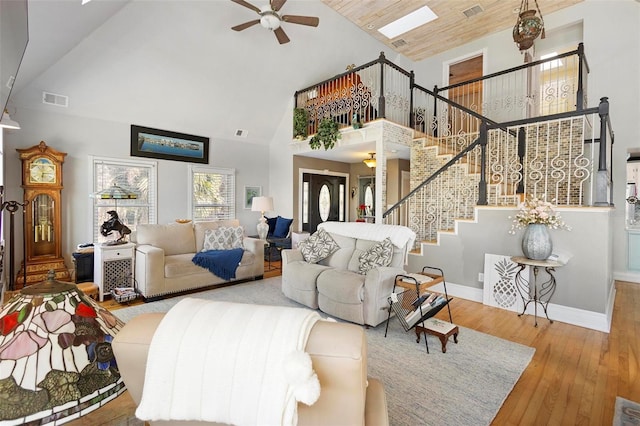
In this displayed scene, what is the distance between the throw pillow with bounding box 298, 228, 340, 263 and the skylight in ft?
15.7

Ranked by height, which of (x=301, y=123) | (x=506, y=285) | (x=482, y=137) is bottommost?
(x=506, y=285)

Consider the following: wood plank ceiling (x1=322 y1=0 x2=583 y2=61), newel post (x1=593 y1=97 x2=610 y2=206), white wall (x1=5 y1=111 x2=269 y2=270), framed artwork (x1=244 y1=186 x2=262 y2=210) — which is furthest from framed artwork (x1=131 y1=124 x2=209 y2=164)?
newel post (x1=593 y1=97 x2=610 y2=206)

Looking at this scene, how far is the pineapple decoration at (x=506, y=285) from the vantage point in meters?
3.66

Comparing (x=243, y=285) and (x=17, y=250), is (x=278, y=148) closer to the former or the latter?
(x=243, y=285)

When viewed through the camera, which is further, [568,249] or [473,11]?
[473,11]

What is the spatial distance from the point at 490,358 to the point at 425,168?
3.89 meters

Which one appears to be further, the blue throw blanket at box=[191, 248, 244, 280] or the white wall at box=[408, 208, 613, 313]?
the blue throw blanket at box=[191, 248, 244, 280]

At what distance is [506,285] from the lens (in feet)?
12.1

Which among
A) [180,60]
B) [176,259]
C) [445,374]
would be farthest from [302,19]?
[445,374]

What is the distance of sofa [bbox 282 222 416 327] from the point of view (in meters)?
3.09

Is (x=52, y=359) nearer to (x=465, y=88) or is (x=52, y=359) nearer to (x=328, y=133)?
(x=328, y=133)

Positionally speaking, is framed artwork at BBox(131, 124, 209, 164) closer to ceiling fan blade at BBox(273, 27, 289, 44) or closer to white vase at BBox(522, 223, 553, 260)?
ceiling fan blade at BBox(273, 27, 289, 44)

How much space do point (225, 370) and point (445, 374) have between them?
2128mm

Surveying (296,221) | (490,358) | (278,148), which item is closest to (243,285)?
(296,221)
